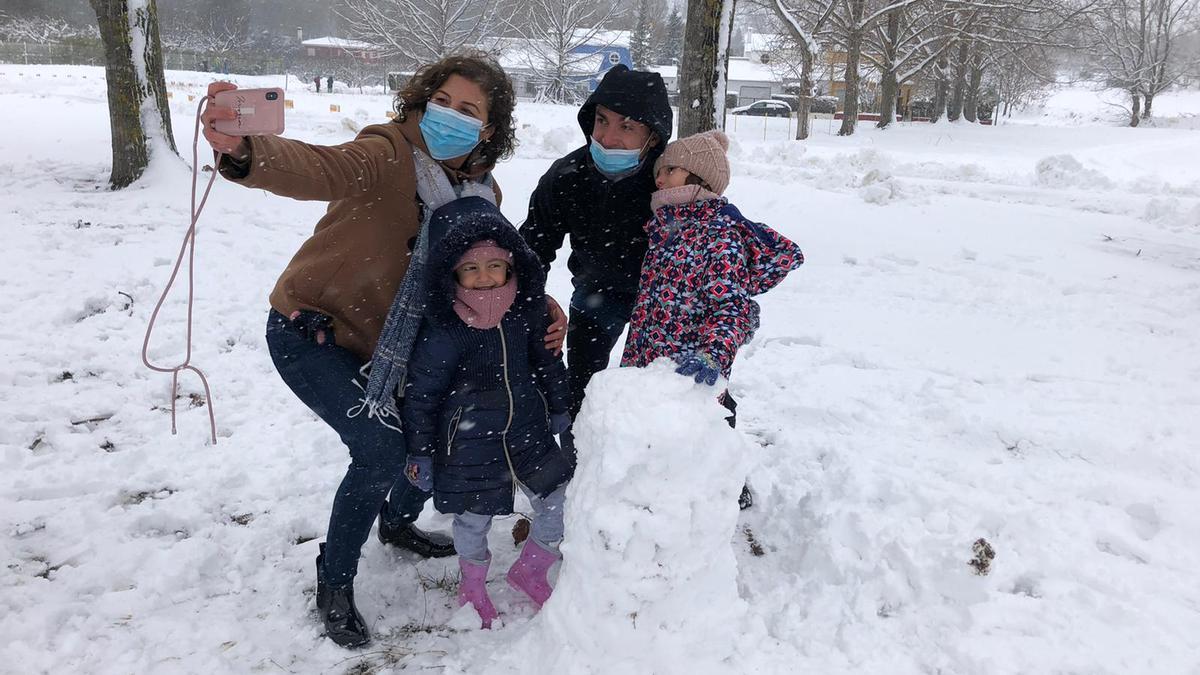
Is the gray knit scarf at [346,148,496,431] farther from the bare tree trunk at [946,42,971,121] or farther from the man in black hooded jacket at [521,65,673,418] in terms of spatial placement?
the bare tree trunk at [946,42,971,121]

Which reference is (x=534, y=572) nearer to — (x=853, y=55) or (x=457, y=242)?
(x=457, y=242)

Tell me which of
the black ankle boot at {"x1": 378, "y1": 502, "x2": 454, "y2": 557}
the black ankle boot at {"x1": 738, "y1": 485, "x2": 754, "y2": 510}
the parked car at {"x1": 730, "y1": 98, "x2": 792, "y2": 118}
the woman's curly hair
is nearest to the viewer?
the woman's curly hair

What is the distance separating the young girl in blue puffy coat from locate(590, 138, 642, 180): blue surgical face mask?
53 centimetres

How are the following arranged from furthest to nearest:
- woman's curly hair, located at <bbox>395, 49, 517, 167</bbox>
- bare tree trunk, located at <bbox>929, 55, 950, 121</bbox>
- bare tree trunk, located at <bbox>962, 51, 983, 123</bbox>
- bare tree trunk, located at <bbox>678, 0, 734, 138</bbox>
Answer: bare tree trunk, located at <bbox>962, 51, 983, 123</bbox> → bare tree trunk, located at <bbox>929, 55, 950, 121</bbox> → bare tree trunk, located at <bbox>678, 0, 734, 138</bbox> → woman's curly hair, located at <bbox>395, 49, 517, 167</bbox>

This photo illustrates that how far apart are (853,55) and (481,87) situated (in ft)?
75.9

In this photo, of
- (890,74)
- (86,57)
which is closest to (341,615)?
(890,74)

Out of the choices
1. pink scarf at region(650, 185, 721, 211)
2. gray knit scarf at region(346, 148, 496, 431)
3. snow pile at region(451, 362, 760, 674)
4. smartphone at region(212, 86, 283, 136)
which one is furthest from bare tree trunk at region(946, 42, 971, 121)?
smartphone at region(212, 86, 283, 136)

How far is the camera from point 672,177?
9.14 ft

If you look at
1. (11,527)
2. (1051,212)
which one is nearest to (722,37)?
(11,527)

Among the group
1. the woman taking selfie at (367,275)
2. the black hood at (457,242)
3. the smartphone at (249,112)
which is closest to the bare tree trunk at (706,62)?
the woman taking selfie at (367,275)

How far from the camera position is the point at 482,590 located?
9.52 ft

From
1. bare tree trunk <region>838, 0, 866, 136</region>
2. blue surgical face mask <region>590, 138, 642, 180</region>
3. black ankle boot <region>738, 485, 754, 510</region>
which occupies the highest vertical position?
bare tree trunk <region>838, 0, 866, 136</region>

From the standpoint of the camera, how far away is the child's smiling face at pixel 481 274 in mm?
2602

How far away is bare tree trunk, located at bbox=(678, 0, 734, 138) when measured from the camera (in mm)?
6320
